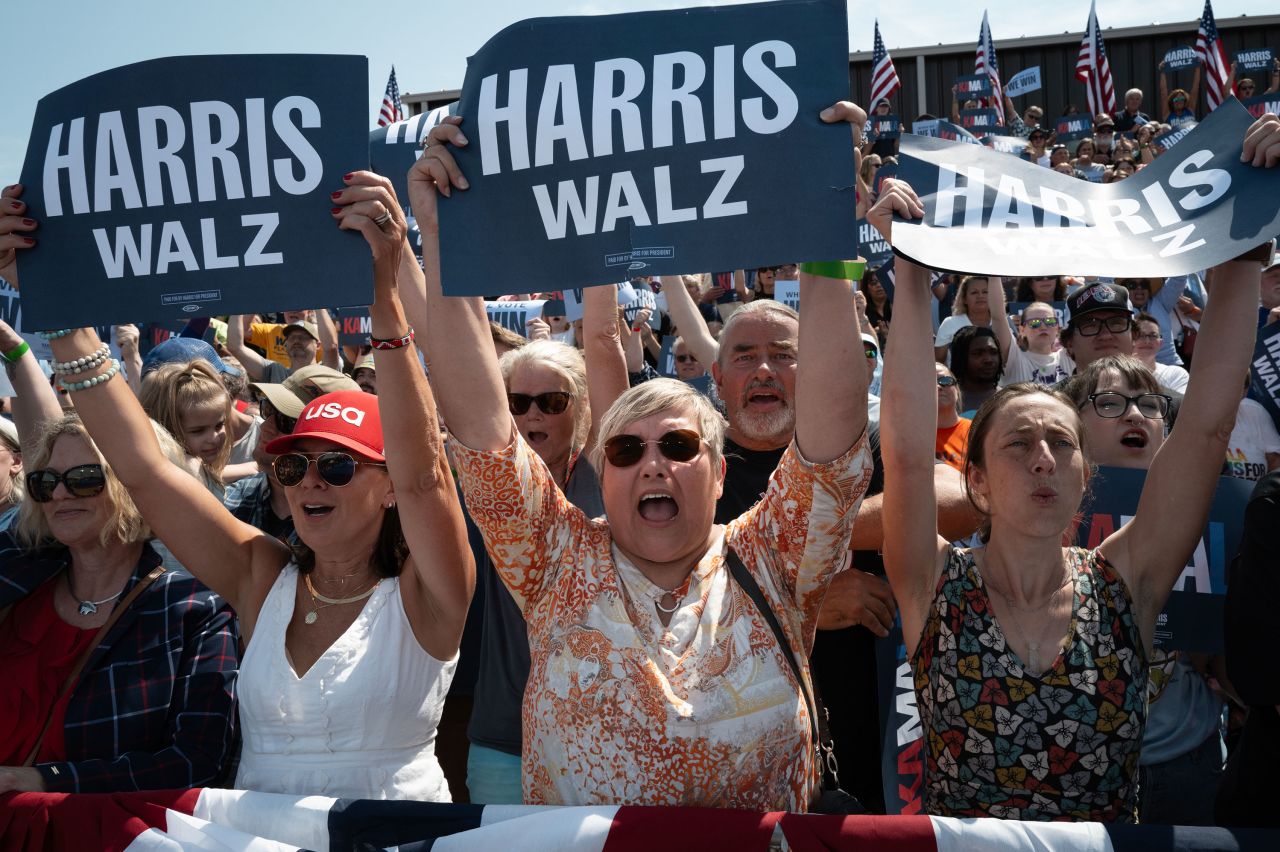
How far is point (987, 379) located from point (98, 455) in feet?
15.2

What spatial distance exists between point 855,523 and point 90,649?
192cm

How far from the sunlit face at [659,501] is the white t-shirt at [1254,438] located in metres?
3.64

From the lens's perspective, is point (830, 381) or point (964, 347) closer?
point (830, 381)

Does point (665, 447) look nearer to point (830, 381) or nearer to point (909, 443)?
point (830, 381)

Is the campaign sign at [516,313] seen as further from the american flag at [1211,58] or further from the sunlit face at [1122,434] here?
the american flag at [1211,58]

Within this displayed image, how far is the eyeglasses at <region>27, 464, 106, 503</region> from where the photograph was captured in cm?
285

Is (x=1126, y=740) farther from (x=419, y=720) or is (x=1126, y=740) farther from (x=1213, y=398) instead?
(x=419, y=720)

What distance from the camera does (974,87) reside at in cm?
1952

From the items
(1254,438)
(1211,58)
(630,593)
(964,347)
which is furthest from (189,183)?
(1211,58)

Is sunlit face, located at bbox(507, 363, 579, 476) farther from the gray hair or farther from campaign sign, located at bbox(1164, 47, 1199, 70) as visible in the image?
campaign sign, located at bbox(1164, 47, 1199, 70)

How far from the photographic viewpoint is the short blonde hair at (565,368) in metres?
3.59

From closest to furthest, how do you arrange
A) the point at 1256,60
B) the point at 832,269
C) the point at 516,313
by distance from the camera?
the point at 832,269, the point at 516,313, the point at 1256,60

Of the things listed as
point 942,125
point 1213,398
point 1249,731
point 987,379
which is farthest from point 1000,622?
point 942,125

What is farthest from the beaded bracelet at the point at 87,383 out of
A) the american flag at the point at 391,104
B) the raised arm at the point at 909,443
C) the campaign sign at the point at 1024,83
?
the campaign sign at the point at 1024,83
